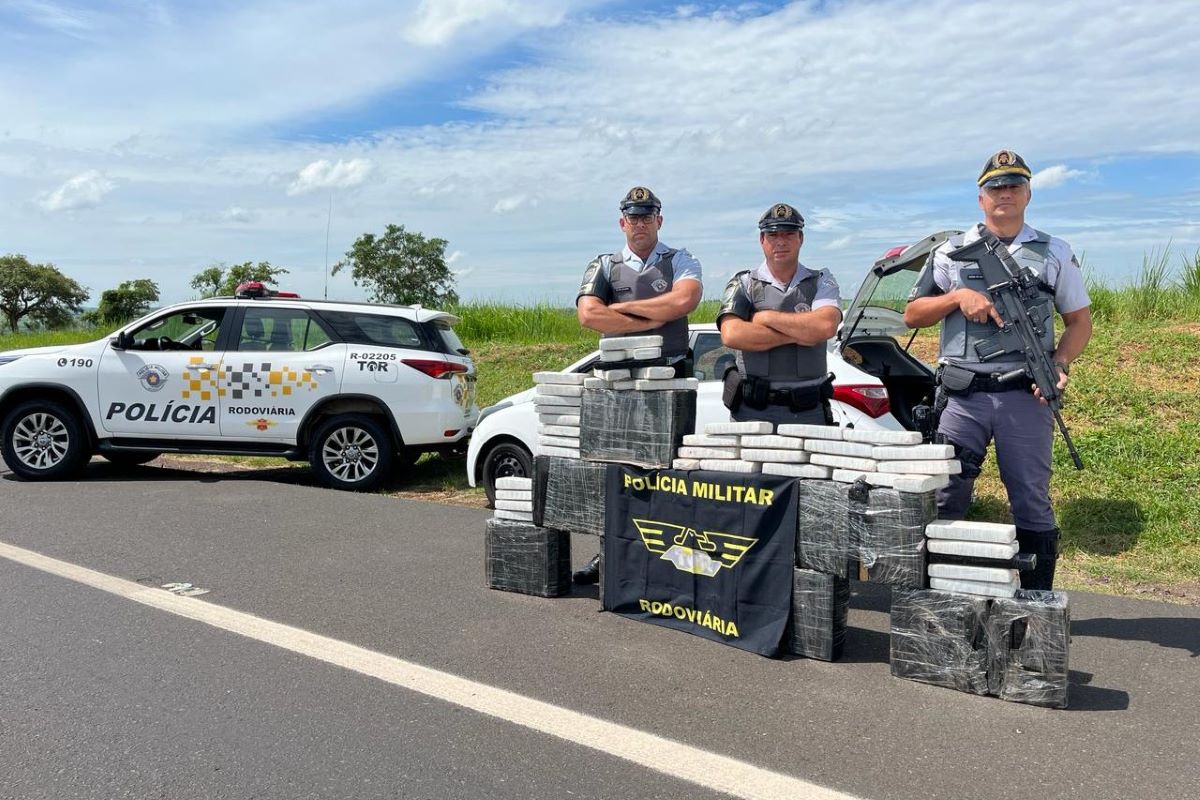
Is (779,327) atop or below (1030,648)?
atop

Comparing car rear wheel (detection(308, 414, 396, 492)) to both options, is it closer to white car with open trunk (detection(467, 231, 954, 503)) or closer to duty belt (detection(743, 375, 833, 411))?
white car with open trunk (detection(467, 231, 954, 503))

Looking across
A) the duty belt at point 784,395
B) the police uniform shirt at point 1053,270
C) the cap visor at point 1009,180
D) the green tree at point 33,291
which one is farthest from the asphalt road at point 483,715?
the green tree at point 33,291

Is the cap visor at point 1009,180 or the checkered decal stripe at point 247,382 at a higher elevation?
the cap visor at point 1009,180

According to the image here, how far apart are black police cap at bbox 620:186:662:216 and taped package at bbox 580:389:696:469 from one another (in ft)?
3.23

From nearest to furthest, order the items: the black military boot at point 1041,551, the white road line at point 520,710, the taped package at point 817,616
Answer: the white road line at point 520,710 → the taped package at point 817,616 → the black military boot at point 1041,551

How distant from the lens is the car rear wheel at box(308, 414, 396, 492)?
9.21 meters

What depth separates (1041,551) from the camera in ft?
15.1

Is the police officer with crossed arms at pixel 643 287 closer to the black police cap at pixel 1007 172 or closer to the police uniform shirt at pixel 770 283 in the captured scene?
the police uniform shirt at pixel 770 283

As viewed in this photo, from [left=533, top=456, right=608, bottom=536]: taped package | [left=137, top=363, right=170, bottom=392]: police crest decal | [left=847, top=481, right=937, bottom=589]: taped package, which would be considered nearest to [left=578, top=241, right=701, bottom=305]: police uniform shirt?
[left=533, top=456, right=608, bottom=536]: taped package

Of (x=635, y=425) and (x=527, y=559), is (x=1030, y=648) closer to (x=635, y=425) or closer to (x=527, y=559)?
(x=635, y=425)

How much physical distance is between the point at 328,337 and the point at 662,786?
6934 mm

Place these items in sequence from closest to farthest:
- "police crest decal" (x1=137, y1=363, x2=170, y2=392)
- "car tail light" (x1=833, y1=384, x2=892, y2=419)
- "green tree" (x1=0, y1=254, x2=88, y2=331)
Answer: "car tail light" (x1=833, y1=384, x2=892, y2=419)
"police crest decal" (x1=137, y1=363, x2=170, y2=392)
"green tree" (x1=0, y1=254, x2=88, y2=331)

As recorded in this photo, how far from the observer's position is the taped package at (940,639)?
3.99 meters

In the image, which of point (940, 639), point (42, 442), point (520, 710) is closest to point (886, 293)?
point (940, 639)
